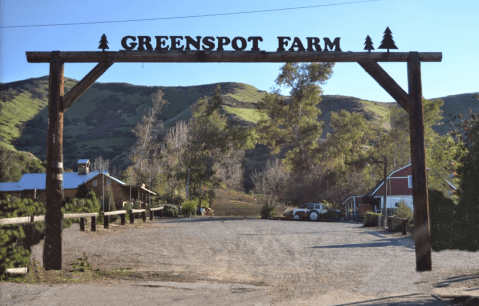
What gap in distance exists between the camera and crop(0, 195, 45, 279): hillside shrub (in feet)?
29.2

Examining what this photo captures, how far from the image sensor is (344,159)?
71.2 meters

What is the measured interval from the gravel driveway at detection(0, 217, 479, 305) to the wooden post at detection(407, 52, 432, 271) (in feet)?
1.79

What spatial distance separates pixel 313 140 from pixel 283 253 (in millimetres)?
49475

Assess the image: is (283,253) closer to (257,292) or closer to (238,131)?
(257,292)

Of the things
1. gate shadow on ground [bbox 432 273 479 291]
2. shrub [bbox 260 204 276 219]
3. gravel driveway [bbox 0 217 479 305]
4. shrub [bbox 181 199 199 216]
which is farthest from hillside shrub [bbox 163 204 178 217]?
gate shadow on ground [bbox 432 273 479 291]

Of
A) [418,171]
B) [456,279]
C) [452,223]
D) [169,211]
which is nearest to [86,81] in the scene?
[418,171]

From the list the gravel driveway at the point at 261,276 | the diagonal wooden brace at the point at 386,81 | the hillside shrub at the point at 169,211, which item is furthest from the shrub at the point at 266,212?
the diagonal wooden brace at the point at 386,81

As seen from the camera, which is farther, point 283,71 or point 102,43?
point 283,71

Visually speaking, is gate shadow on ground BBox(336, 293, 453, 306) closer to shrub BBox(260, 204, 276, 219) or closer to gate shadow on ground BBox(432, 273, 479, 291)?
gate shadow on ground BBox(432, 273, 479, 291)

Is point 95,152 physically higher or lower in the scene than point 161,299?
higher

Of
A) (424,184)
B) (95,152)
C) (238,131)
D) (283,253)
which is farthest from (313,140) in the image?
(95,152)

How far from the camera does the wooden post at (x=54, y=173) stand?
406 inches

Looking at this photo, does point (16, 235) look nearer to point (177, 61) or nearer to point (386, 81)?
point (177, 61)

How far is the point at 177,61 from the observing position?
10641 millimetres
